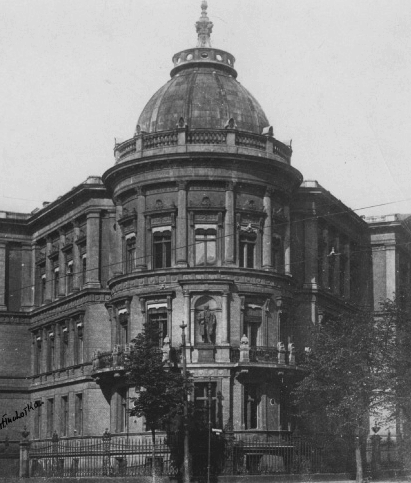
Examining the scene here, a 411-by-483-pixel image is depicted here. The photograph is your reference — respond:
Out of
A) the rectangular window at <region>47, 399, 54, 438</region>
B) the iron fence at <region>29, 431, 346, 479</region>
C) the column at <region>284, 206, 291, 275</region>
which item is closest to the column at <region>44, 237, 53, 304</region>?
the rectangular window at <region>47, 399, 54, 438</region>

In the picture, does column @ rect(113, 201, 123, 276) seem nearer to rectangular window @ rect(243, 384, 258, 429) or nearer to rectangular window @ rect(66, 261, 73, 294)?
rectangular window @ rect(66, 261, 73, 294)

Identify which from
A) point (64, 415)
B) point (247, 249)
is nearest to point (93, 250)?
point (247, 249)

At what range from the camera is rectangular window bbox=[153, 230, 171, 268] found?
156ft

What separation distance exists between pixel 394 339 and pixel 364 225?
22.5 m

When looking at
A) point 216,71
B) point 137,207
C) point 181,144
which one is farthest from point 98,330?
point 216,71

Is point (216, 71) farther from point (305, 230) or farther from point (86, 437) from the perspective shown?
point (86, 437)

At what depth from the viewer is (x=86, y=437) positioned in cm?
4841

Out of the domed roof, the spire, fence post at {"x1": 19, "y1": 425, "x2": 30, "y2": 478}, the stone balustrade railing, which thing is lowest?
fence post at {"x1": 19, "y1": 425, "x2": 30, "y2": 478}

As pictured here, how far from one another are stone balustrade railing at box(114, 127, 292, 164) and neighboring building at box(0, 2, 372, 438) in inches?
2.8

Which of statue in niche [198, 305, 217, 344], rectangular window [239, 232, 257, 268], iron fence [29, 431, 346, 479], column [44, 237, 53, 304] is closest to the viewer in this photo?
iron fence [29, 431, 346, 479]

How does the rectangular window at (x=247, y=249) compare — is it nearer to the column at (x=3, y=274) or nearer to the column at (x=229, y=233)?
the column at (x=229, y=233)

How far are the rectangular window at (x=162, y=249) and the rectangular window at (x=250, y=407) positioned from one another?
23.7 ft

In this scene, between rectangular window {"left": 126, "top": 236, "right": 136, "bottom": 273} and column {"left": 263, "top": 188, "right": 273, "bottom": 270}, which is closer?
column {"left": 263, "top": 188, "right": 273, "bottom": 270}

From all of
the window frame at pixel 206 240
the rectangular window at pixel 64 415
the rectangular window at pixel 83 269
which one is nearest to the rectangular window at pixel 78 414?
the rectangular window at pixel 64 415
